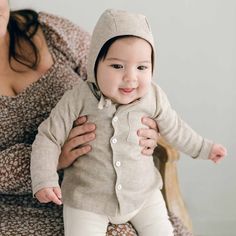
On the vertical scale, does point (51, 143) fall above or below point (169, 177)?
above

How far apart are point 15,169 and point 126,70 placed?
16.7 inches

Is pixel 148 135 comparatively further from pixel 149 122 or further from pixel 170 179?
pixel 170 179

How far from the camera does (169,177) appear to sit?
1792 mm

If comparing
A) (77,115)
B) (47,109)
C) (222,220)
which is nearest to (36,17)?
(47,109)

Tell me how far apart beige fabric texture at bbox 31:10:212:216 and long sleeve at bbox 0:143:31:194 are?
4.4 inches

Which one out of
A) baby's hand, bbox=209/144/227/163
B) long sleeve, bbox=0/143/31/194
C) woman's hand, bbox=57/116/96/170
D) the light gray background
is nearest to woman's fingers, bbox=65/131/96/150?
woman's hand, bbox=57/116/96/170

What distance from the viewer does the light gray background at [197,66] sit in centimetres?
212

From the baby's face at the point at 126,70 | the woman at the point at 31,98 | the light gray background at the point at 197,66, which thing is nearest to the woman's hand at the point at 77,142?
the woman at the point at 31,98

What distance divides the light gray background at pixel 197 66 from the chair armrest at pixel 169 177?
508 millimetres

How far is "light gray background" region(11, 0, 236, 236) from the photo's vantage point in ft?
6.95

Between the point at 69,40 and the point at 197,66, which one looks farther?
the point at 197,66

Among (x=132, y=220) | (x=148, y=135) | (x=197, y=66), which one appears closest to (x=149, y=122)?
(x=148, y=135)

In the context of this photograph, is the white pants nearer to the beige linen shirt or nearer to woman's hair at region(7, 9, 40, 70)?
the beige linen shirt

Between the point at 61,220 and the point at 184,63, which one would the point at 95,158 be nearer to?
the point at 61,220
